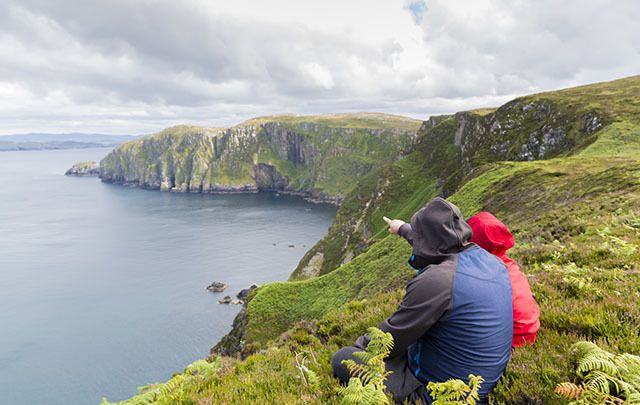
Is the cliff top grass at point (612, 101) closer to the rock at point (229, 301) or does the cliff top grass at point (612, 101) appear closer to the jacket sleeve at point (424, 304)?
the jacket sleeve at point (424, 304)

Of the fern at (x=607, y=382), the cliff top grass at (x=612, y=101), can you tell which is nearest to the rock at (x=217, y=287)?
the cliff top grass at (x=612, y=101)

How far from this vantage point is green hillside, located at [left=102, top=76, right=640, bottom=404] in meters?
6.76

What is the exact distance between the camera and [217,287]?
98.5 meters

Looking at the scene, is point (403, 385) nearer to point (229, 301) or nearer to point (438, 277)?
point (438, 277)

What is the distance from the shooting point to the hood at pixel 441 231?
524 centimetres

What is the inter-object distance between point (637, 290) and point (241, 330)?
3654 cm

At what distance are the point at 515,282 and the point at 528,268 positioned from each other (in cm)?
888

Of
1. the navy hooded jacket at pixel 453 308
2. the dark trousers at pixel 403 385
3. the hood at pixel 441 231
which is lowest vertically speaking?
the dark trousers at pixel 403 385

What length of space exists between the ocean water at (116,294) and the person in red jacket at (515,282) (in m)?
70.5

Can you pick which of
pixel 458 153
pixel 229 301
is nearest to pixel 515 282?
pixel 229 301

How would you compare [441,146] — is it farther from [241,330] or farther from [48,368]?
[48,368]

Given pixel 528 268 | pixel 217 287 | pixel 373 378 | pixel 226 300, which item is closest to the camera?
pixel 373 378

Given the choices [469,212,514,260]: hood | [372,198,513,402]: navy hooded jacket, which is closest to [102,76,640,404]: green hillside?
[372,198,513,402]: navy hooded jacket

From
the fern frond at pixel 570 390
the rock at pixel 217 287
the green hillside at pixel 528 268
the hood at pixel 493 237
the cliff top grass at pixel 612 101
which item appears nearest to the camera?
the fern frond at pixel 570 390
